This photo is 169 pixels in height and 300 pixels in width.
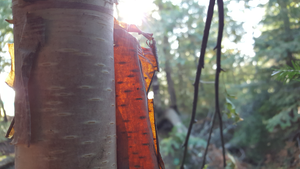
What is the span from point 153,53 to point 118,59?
0.22 metres

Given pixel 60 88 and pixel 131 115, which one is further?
pixel 131 115

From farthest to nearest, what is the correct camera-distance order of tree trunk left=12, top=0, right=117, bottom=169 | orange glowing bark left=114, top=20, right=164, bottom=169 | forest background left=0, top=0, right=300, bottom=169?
1. forest background left=0, top=0, right=300, bottom=169
2. orange glowing bark left=114, top=20, right=164, bottom=169
3. tree trunk left=12, top=0, right=117, bottom=169

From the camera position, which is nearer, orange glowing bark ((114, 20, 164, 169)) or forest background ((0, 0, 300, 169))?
orange glowing bark ((114, 20, 164, 169))

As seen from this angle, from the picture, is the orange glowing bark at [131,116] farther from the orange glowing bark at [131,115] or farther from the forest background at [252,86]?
the forest background at [252,86]

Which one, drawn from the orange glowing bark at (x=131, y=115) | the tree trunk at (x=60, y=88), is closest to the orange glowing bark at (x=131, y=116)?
the orange glowing bark at (x=131, y=115)

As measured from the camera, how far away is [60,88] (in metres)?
0.66

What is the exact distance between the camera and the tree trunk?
0.65 meters

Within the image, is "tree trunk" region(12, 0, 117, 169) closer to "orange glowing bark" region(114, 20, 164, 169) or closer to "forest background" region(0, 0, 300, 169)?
"orange glowing bark" region(114, 20, 164, 169)

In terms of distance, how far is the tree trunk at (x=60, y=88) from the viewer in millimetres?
653

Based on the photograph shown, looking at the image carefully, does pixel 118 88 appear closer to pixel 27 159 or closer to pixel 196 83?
pixel 27 159

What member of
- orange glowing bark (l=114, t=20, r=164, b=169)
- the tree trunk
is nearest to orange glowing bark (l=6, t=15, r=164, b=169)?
orange glowing bark (l=114, t=20, r=164, b=169)

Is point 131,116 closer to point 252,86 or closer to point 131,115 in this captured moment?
point 131,115

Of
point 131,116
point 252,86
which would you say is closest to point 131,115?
point 131,116

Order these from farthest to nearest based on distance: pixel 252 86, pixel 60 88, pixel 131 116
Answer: pixel 252 86 < pixel 131 116 < pixel 60 88
